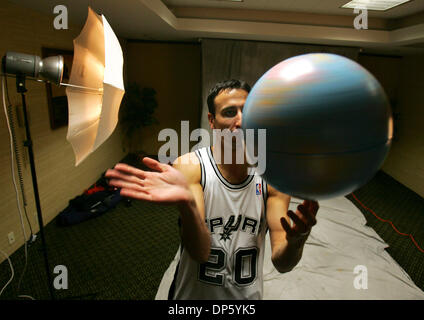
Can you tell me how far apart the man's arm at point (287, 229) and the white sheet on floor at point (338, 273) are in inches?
47.6

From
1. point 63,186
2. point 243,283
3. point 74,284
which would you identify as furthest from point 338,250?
point 63,186

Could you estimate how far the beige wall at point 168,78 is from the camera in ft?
17.3

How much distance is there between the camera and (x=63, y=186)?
127 inches

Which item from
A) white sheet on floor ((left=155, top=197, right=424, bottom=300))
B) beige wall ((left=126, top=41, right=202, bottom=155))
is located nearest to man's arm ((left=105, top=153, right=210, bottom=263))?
white sheet on floor ((left=155, top=197, right=424, bottom=300))

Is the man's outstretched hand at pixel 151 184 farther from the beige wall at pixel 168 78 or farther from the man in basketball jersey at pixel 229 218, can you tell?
the beige wall at pixel 168 78

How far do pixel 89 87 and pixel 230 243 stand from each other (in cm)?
84

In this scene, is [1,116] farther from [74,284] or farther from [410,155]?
[410,155]

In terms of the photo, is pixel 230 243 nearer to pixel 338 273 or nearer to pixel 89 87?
pixel 89 87

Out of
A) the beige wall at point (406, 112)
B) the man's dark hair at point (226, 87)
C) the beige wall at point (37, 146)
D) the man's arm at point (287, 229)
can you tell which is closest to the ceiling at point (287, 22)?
the beige wall at point (37, 146)

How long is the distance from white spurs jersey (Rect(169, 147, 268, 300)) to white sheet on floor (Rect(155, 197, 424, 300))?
106 centimetres

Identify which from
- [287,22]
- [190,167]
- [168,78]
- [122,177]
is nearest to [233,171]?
[190,167]

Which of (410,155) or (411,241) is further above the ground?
(410,155)

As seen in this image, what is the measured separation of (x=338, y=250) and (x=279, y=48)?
11.7 feet

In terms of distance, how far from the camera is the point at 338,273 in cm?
224
